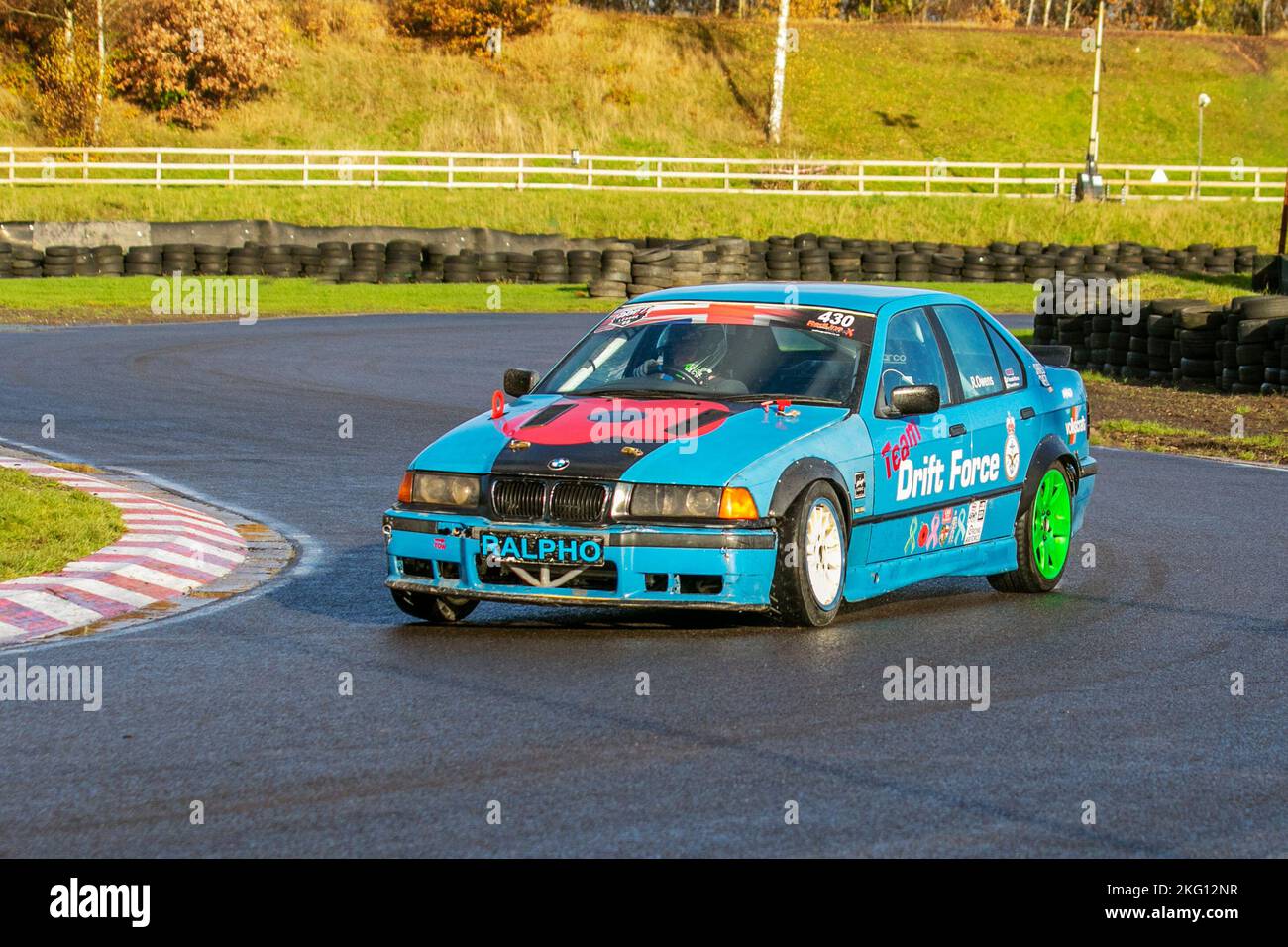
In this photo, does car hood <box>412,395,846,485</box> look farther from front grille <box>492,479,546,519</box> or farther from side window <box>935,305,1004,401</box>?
side window <box>935,305,1004,401</box>

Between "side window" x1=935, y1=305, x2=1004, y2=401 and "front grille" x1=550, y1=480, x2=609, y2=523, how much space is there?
237cm

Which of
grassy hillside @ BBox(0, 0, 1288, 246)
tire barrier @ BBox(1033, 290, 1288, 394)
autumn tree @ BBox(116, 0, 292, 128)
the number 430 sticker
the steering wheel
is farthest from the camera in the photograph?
autumn tree @ BBox(116, 0, 292, 128)

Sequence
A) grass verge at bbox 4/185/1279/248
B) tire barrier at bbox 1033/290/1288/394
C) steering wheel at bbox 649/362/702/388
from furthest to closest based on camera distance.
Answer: grass verge at bbox 4/185/1279/248 < tire barrier at bbox 1033/290/1288/394 < steering wheel at bbox 649/362/702/388

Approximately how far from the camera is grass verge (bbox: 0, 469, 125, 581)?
31.0 ft

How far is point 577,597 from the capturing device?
25.7ft

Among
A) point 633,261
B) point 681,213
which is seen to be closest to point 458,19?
point 681,213

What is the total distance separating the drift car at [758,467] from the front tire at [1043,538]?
1 cm

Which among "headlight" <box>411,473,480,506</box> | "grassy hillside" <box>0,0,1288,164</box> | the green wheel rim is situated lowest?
the green wheel rim

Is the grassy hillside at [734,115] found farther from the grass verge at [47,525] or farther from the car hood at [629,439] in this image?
the car hood at [629,439]

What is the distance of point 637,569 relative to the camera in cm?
779

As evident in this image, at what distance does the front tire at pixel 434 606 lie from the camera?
8.35 metres

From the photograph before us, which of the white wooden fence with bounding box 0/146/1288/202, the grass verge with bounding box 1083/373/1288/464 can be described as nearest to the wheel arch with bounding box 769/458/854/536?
the grass verge with bounding box 1083/373/1288/464
